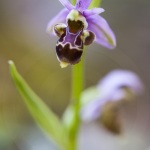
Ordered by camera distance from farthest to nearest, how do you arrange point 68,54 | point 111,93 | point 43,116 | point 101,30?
point 111,93 → point 43,116 → point 101,30 → point 68,54

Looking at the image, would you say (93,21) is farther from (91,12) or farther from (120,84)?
(120,84)

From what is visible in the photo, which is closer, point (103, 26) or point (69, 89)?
point (103, 26)

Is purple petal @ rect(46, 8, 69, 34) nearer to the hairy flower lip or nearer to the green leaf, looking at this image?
the hairy flower lip


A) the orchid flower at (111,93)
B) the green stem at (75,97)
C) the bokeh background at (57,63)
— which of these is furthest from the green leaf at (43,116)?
the bokeh background at (57,63)

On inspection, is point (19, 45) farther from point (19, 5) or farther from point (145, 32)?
point (145, 32)

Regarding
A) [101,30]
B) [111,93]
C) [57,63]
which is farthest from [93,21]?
[57,63]

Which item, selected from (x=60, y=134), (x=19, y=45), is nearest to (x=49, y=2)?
(x=19, y=45)
